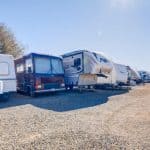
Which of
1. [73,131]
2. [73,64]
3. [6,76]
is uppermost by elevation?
[73,64]

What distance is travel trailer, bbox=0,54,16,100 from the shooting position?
43.5 feet

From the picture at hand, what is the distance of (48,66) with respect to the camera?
15.8 m

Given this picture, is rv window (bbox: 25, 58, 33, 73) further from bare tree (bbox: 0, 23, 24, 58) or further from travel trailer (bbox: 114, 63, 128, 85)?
bare tree (bbox: 0, 23, 24, 58)

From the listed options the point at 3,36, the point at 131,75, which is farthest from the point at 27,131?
the point at 3,36

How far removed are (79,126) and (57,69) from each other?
9.64 m

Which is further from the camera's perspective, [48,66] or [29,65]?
[48,66]

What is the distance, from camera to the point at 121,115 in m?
9.14

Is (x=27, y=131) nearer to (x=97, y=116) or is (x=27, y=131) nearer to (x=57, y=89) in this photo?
(x=97, y=116)

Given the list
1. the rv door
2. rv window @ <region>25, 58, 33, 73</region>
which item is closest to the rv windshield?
rv window @ <region>25, 58, 33, 73</region>

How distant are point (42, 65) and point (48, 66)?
471mm

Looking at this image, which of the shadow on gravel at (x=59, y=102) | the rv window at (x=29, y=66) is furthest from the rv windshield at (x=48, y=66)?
the shadow on gravel at (x=59, y=102)

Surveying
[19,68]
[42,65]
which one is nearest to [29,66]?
[42,65]

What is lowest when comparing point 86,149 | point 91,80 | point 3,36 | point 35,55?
point 86,149

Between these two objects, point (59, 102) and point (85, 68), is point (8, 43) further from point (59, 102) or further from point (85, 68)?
point (59, 102)
